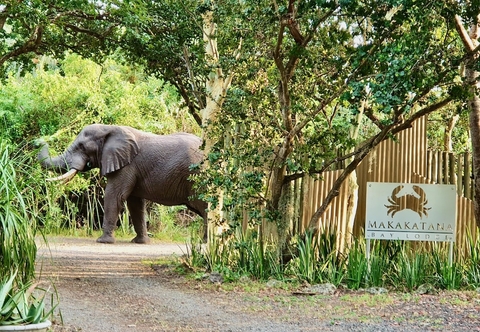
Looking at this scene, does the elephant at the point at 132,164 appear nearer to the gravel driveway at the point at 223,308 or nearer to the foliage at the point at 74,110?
the foliage at the point at 74,110

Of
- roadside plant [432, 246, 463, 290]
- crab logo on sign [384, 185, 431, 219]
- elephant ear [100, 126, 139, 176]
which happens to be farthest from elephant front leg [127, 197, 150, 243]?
roadside plant [432, 246, 463, 290]

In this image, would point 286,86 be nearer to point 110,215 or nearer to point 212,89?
point 212,89

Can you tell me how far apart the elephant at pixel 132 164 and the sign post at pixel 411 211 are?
6.81 meters

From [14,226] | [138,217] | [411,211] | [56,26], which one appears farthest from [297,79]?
[138,217]

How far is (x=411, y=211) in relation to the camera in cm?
1027

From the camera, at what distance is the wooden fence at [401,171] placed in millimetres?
10820

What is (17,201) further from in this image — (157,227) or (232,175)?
(157,227)

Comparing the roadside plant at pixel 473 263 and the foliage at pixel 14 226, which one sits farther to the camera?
Result: the roadside plant at pixel 473 263

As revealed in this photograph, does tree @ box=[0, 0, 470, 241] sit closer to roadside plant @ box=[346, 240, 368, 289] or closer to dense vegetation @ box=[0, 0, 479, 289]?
dense vegetation @ box=[0, 0, 479, 289]

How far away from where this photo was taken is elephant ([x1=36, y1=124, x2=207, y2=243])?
16719 millimetres

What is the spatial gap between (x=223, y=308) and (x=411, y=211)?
3080 millimetres

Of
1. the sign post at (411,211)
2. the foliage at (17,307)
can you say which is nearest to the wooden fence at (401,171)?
the sign post at (411,211)

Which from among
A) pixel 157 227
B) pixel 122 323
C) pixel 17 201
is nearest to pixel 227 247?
pixel 122 323

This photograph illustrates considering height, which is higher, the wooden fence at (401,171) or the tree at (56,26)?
the tree at (56,26)
